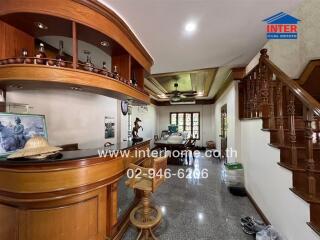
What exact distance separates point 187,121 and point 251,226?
878 cm

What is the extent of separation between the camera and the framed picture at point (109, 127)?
14.2 feet

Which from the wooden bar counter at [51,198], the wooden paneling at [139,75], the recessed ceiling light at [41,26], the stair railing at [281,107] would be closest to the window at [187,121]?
the stair railing at [281,107]

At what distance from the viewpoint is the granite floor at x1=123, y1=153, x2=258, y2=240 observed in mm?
2215

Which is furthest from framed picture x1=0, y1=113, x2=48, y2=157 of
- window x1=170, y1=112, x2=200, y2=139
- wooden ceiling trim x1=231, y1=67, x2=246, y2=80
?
window x1=170, y1=112, x2=200, y2=139

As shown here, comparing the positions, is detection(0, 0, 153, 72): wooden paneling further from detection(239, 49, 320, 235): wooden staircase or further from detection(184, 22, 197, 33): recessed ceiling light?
detection(239, 49, 320, 235): wooden staircase

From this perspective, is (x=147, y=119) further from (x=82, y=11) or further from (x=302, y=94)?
(x=302, y=94)

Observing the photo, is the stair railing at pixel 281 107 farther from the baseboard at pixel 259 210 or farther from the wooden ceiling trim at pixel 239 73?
the baseboard at pixel 259 210

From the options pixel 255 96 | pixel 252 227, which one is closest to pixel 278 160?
pixel 252 227

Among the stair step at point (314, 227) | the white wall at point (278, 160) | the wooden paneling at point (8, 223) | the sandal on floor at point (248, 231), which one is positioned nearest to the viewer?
the stair step at point (314, 227)

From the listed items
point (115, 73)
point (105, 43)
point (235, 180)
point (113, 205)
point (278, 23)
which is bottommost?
point (235, 180)

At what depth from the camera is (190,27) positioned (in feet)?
7.45

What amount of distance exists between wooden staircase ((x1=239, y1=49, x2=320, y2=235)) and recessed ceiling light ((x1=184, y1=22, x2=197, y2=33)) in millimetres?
1237

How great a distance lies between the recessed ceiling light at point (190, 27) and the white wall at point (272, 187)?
186 centimetres

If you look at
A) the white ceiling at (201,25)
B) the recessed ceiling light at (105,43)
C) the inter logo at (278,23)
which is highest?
the inter logo at (278,23)
